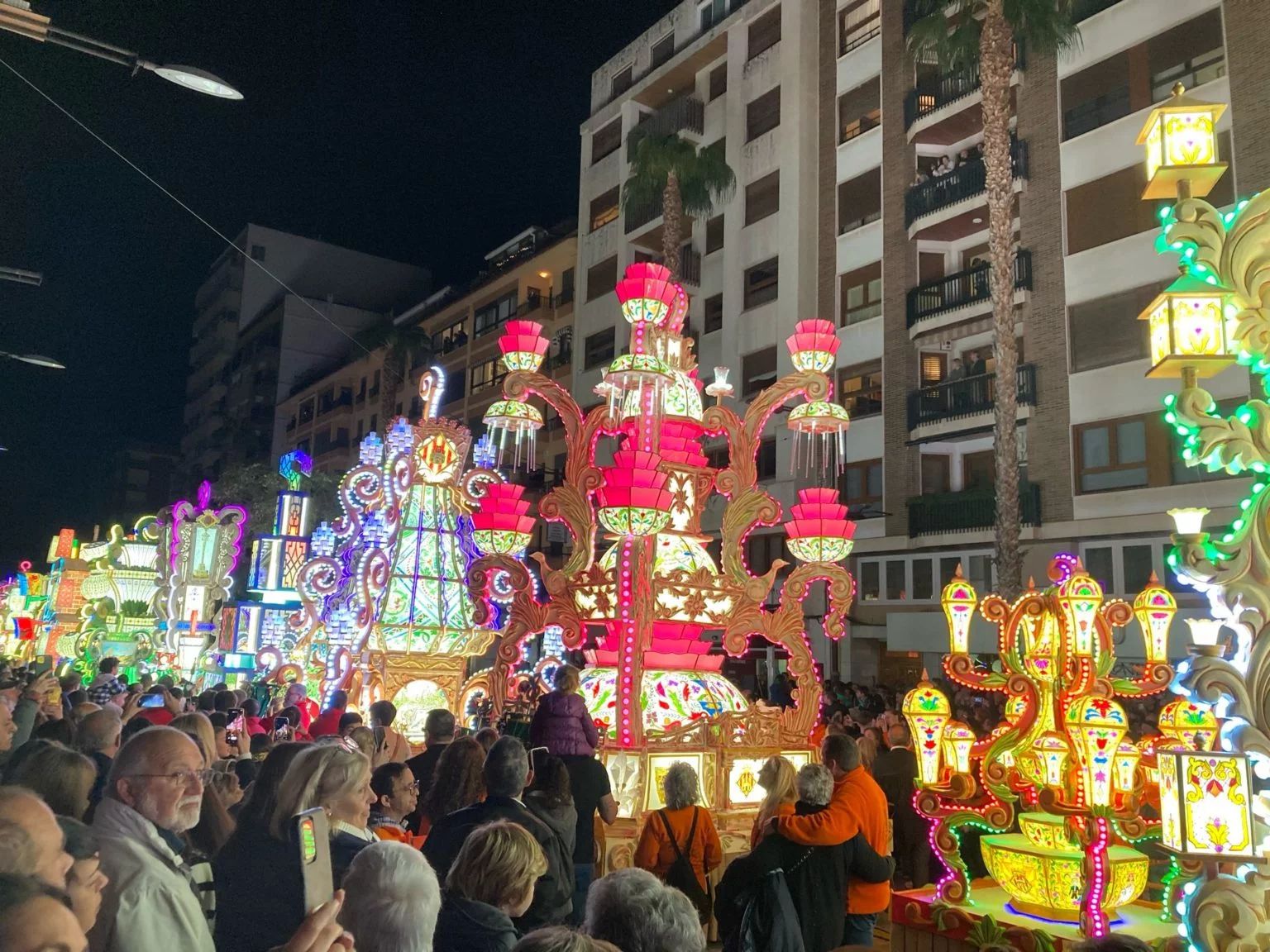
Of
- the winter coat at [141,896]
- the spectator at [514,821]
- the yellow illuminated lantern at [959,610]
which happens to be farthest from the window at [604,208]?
the winter coat at [141,896]

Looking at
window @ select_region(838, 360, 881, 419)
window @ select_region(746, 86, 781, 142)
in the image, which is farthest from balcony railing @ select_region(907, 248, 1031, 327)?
window @ select_region(746, 86, 781, 142)

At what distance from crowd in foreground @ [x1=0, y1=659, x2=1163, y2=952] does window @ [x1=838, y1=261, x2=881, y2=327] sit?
25075 mm

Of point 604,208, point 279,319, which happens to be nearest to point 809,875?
point 604,208

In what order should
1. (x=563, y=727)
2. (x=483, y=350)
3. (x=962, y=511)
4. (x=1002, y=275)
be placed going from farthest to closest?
(x=483, y=350), (x=962, y=511), (x=1002, y=275), (x=563, y=727)

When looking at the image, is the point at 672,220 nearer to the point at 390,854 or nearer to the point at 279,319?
the point at 390,854

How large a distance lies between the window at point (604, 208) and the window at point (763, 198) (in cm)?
696

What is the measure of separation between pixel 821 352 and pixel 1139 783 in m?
5.57

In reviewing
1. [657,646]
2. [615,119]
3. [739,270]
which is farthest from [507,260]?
[657,646]

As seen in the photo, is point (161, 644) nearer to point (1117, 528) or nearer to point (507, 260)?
point (1117, 528)

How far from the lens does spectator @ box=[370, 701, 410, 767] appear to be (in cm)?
870

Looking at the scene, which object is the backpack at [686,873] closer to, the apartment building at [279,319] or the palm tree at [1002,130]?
the palm tree at [1002,130]

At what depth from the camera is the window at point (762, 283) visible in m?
33.0

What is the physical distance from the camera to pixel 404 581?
14.2m

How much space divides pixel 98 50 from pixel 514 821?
5.01 m
